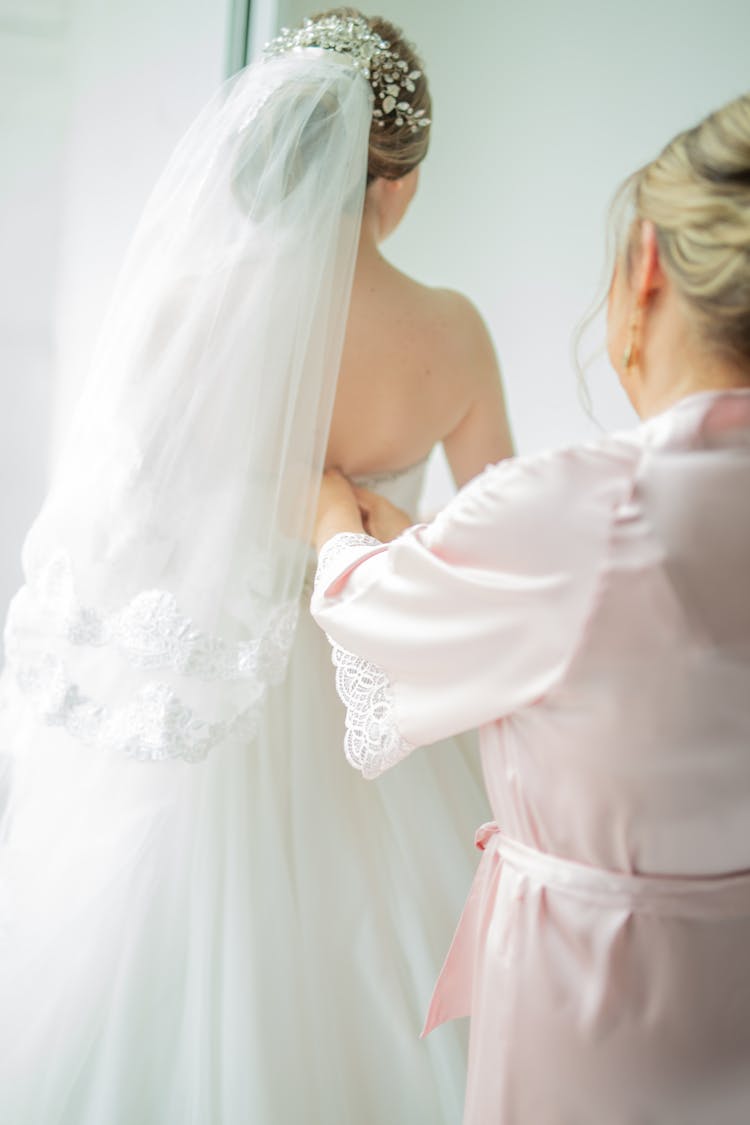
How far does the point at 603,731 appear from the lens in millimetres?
699

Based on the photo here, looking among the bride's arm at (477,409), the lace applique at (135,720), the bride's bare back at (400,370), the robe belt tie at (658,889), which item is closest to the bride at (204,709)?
the lace applique at (135,720)

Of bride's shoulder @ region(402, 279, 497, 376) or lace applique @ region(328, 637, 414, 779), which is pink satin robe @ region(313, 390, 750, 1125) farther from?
bride's shoulder @ region(402, 279, 497, 376)

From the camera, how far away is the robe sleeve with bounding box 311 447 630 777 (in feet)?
2.17

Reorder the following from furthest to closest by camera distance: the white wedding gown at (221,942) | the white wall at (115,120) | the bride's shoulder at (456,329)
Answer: the white wall at (115,120), the bride's shoulder at (456,329), the white wedding gown at (221,942)

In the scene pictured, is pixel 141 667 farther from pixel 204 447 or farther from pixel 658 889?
pixel 658 889

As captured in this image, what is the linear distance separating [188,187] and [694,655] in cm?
72

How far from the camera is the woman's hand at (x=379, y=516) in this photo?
1183 mm

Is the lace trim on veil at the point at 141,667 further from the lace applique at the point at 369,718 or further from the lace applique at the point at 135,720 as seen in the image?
the lace applique at the point at 369,718

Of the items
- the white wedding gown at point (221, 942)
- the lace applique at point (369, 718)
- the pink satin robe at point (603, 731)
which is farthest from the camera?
the white wedding gown at point (221, 942)

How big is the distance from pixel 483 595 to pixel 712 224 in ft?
0.94

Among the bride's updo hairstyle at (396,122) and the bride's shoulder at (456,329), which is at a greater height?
the bride's updo hairstyle at (396,122)

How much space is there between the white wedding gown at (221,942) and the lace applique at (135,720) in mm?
60

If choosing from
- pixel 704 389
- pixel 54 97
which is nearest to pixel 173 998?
pixel 704 389

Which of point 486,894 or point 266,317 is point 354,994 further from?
point 266,317
